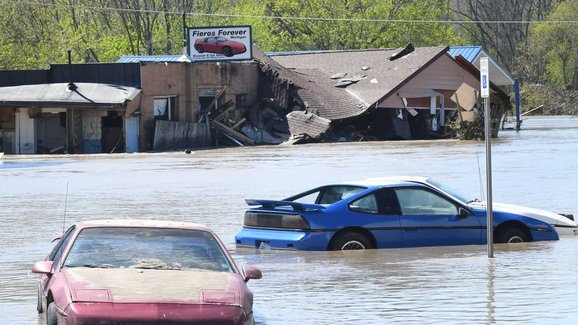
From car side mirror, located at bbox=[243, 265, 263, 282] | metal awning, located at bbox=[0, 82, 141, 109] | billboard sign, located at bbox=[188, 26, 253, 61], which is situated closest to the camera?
car side mirror, located at bbox=[243, 265, 263, 282]

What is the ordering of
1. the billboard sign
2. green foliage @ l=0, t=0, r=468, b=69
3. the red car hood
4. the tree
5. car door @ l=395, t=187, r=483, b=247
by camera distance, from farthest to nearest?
the tree
green foliage @ l=0, t=0, r=468, b=69
the billboard sign
car door @ l=395, t=187, r=483, b=247
the red car hood

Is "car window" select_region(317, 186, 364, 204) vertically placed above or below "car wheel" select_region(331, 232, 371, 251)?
above

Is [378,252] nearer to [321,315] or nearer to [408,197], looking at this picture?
[408,197]

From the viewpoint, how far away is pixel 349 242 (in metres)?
17.9

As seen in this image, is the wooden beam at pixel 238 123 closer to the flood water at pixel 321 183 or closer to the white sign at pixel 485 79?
the flood water at pixel 321 183

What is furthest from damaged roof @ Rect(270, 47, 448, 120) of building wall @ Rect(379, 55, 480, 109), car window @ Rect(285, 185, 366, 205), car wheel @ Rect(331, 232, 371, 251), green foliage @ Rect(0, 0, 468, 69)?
car wheel @ Rect(331, 232, 371, 251)

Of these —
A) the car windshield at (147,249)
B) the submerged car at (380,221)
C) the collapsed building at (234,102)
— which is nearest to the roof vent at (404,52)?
the collapsed building at (234,102)

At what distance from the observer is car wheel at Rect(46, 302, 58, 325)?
10.4m

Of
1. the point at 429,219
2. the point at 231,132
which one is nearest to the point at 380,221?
the point at 429,219

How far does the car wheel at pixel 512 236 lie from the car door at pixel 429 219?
2.18ft

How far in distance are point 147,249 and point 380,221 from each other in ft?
23.6

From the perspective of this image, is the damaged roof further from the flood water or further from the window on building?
the window on building

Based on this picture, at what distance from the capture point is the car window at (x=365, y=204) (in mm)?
17844

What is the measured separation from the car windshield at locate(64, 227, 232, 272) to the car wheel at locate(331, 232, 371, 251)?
21.5 feet
